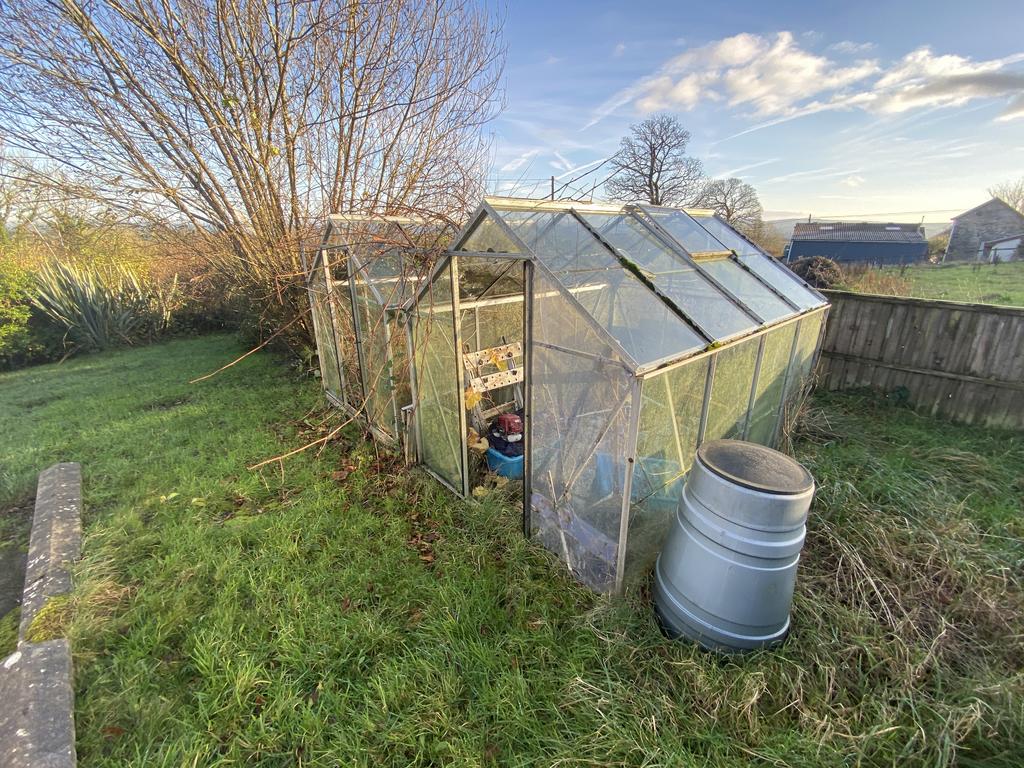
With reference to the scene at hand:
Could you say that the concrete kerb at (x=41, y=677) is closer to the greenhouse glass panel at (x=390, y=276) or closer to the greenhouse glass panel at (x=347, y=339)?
the greenhouse glass panel at (x=347, y=339)

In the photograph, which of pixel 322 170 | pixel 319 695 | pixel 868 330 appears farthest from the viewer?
pixel 322 170

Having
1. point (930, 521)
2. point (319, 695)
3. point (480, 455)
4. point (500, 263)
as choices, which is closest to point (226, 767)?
point (319, 695)

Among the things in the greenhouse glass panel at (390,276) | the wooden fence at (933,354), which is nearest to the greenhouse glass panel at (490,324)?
the greenhouse glass panel at (390,276)

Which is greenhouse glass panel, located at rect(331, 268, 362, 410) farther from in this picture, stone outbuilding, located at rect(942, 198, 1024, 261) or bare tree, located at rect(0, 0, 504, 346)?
stone outbuilding, located at rect(942, 198, 1024, 261)

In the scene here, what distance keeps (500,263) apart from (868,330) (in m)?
5.52

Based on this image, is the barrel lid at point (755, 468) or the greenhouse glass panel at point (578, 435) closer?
the barrel lid at point (755, 468)

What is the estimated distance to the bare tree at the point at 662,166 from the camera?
23188 mm

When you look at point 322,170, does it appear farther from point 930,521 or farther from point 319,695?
point 930,521

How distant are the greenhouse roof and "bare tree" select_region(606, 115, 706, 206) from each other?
21170 mm

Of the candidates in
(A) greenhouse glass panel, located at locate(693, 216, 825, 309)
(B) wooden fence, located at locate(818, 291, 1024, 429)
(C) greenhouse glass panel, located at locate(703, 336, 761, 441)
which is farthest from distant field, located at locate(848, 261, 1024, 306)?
(C) greenhouse glass panel, located at locate(703, 336, 761, 441)

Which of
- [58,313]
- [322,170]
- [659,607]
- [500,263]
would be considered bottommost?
[659,607]

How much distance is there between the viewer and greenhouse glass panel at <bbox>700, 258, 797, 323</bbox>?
388 cm

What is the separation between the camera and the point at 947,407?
5441mm

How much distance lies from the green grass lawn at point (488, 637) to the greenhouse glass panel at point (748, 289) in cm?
164
